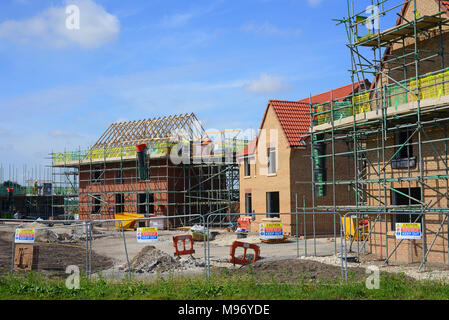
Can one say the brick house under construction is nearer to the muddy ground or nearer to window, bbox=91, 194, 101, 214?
the muddy ground

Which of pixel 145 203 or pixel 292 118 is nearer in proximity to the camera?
pixel 292 118

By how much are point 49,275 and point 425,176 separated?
12629 mm

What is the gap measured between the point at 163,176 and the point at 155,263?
22047 mm

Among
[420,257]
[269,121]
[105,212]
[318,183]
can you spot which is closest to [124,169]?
[105,212]

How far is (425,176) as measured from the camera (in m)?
17.7

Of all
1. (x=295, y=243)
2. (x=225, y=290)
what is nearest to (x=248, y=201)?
(x=295, y=243)

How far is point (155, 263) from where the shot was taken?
17188 millimetres

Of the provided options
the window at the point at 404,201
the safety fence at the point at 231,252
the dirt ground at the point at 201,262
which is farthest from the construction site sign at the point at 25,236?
the window at the point at 404,201

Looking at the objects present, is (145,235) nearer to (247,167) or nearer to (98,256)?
(98,256)

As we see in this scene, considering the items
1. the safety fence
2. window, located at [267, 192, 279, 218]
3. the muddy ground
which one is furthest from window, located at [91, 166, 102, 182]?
the muddy ground

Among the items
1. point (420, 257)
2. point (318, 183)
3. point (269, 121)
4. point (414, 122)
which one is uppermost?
point (269, 121)

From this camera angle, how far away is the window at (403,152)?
1875 centimetres

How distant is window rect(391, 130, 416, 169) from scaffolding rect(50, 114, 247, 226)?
17.8 metres

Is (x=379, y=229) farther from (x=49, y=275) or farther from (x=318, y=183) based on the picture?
(x=49, y=275)
